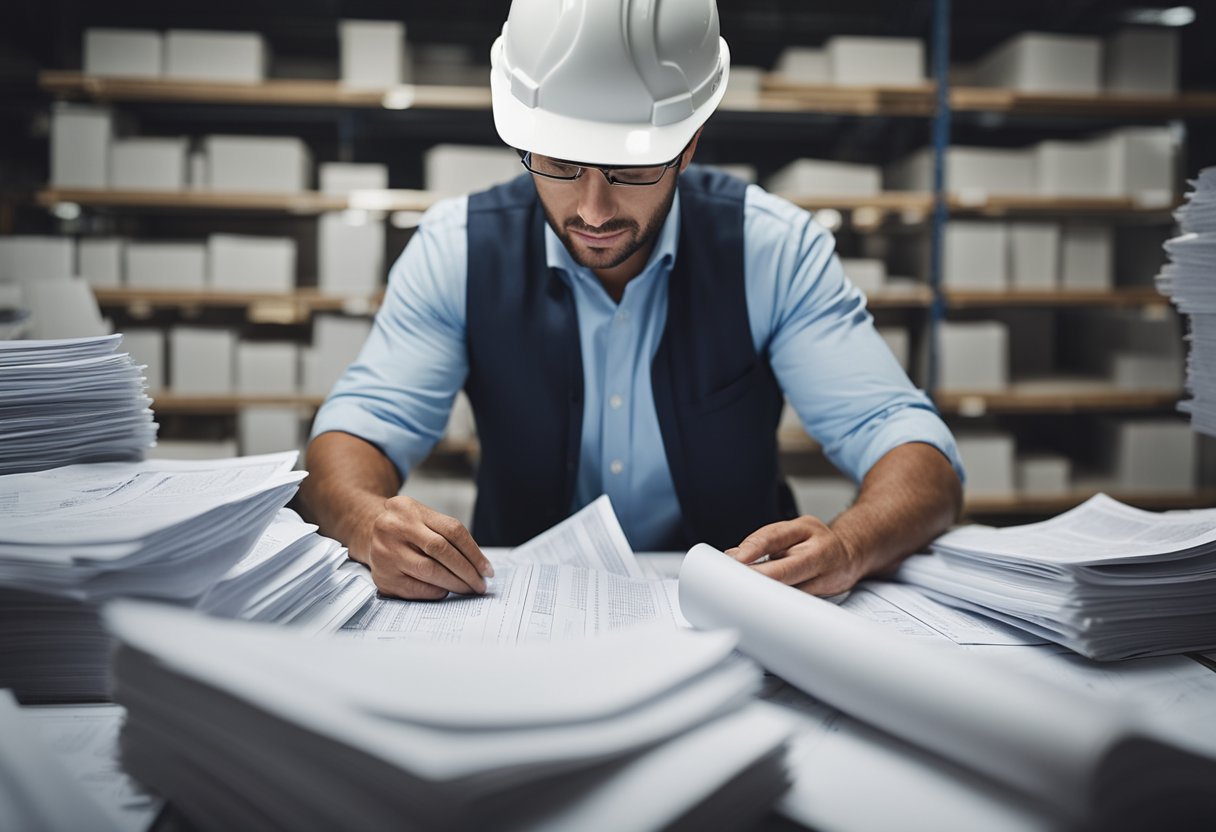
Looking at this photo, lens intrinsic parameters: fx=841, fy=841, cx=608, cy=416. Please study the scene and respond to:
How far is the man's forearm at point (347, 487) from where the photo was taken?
98 cm

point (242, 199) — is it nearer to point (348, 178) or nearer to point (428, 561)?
point (348, 178)

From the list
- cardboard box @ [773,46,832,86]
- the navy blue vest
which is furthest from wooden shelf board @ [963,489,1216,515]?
the navy blue vest

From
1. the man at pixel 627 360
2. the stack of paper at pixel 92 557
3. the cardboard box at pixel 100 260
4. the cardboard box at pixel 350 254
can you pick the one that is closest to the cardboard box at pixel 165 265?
the cardboard box at pixel 100 260

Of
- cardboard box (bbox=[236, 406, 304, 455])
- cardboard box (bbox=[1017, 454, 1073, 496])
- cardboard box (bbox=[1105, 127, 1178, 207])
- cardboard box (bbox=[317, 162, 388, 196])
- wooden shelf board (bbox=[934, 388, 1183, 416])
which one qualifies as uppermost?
cardboard box (bbox=[1105, 127, 1178, 207])

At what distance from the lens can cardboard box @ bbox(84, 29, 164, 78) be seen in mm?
3016

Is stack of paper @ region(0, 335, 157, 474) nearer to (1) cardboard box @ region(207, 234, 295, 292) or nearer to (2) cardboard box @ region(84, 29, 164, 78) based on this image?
(1) cardboard box @ region(207, 234, 295, 292)

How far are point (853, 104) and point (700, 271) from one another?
7.22 feet

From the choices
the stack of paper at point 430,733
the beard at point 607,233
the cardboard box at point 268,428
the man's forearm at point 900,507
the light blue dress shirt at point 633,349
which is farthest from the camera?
the cardboard box at point 268,428

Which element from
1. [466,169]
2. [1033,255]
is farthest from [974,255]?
[466,169]

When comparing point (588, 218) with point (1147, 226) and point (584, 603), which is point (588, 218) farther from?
point (1147, 226)

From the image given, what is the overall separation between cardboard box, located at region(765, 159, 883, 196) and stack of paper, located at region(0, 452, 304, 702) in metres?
2.76

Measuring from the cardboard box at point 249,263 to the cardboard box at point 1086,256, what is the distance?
2.97 meters

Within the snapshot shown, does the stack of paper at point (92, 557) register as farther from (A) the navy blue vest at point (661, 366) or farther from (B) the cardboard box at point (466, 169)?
(B) the cardboard box at point (466, 169)

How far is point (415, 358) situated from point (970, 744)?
1038 mm
